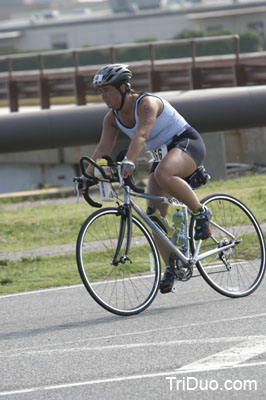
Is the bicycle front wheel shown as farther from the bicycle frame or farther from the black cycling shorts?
the black cycling shorts

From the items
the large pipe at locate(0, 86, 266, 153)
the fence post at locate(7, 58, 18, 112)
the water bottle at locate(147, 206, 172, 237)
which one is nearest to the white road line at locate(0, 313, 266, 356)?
the water bottle at locate(147, 206, 172, 237)

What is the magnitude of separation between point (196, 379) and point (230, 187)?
Answer: 982cm

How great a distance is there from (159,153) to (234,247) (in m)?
1.10

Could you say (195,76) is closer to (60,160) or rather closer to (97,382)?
(60,160)

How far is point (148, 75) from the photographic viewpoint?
82.0 ft

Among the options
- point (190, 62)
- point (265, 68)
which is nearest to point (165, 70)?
point (190, 62)

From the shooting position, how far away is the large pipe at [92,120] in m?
17.8

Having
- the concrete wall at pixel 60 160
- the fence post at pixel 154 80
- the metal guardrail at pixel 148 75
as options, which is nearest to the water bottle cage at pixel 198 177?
the concrete wall at pixel 60 160

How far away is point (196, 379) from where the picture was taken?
515 centimetres

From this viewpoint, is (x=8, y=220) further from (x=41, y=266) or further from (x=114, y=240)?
(x=114, y=240)

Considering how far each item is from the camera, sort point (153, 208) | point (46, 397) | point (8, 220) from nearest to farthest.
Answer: point (46, 397)
point (153, 208)
point (8, 220)

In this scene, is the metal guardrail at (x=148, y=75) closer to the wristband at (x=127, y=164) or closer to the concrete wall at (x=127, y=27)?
the wristband at (x=127, y=164)

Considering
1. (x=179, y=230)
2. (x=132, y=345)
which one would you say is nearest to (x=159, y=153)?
(x=179, y=230)

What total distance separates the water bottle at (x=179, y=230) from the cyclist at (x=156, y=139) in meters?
0.09
